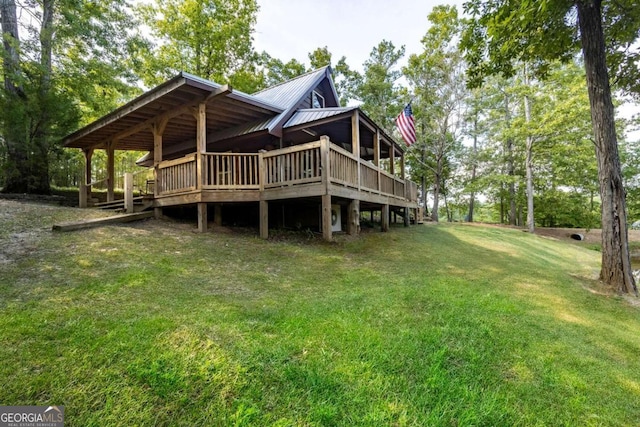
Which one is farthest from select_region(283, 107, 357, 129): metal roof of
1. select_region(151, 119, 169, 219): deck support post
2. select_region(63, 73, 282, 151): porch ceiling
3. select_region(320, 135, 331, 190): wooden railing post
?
select_region(151, 119, 169, 219): deck support post

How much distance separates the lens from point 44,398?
2.00 meters

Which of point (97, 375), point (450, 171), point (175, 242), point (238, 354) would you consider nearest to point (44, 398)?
point (97, 375)

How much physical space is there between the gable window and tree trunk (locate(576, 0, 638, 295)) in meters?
8.84

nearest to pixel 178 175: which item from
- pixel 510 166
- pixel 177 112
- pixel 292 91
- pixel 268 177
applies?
pixel 177 112

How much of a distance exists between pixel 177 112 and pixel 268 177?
11.2 feet

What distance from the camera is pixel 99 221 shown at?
23.4ft

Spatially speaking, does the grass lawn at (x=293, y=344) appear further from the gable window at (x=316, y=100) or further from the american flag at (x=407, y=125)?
the gable window at (x=316, y=100)

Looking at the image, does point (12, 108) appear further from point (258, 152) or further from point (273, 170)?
point (273, 170)

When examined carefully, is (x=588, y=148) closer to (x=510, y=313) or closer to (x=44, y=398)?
(x=510, y=313)

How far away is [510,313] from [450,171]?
2694cm

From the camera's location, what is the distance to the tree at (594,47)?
614 cm

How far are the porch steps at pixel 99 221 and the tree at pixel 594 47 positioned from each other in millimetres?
9991

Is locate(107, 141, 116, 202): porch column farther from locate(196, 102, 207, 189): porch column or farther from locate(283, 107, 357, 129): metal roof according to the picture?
locate(283, 107, 357, 129): metal roof

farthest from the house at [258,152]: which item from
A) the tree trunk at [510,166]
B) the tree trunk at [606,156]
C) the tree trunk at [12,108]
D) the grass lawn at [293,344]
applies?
the tree trunk at [510,166]
